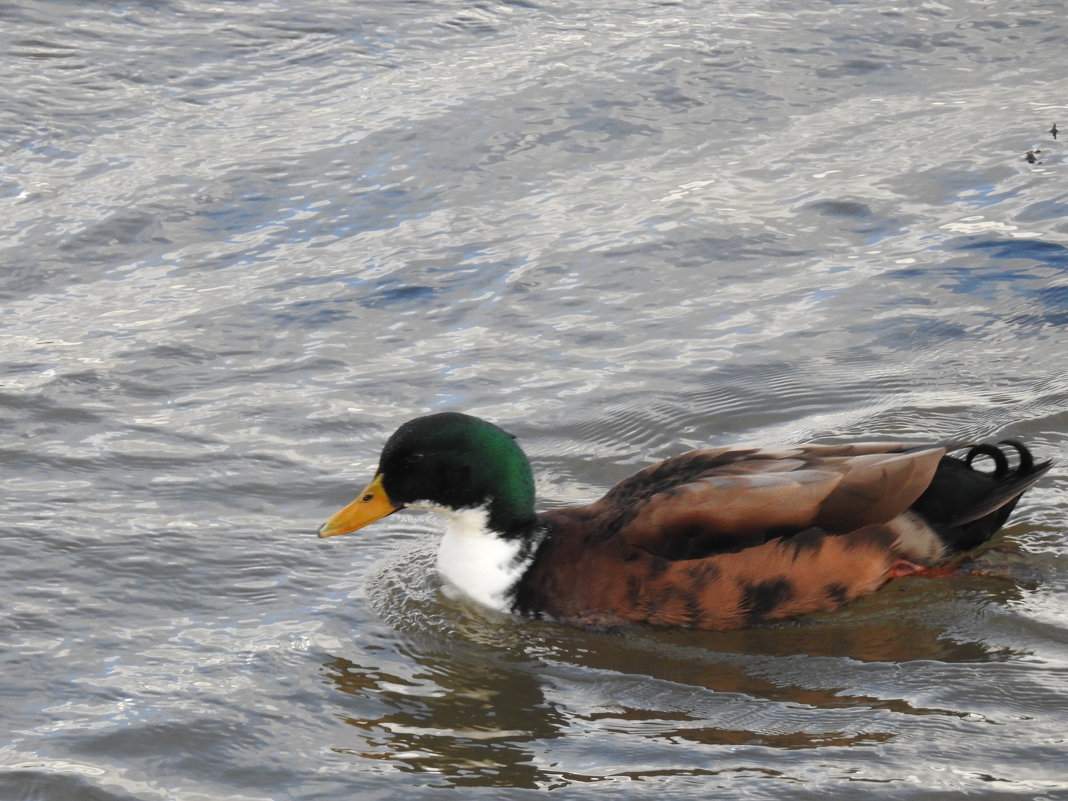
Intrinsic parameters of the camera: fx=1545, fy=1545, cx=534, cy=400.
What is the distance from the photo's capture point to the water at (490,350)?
513 cm

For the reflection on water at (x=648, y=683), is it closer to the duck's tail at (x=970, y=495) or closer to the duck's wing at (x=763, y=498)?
the duck's tail at (x=970, y=495)

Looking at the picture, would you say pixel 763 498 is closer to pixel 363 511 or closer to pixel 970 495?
pixel 970 495

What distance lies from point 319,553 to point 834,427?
8.18 feet

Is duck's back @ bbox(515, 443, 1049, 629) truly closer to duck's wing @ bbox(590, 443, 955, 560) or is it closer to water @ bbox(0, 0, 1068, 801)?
duck's wing @ bbox(590, 443, 955, 560)

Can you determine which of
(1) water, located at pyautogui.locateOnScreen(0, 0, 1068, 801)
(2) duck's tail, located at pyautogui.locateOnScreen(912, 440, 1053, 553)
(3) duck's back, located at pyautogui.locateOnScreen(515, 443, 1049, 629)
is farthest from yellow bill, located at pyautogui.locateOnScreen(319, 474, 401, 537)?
(2) duck's tail, located at pyautogui.locateOnScreen(912, 440, 1053, 553)

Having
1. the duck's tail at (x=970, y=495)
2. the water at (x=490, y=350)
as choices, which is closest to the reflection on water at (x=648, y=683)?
the water at (x=490, y=350)

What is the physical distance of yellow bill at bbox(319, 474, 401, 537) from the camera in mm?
6098

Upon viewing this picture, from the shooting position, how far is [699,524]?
5828 mm

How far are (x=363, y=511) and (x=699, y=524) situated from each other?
4.39ft

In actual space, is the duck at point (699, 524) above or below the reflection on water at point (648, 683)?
above

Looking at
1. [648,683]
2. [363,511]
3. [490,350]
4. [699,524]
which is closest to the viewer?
[648,683]

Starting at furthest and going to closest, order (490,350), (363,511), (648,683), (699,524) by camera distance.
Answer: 1. (490,350)
2. (363,511)
3. (699,524)
4. (648,683)

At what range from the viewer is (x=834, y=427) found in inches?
285

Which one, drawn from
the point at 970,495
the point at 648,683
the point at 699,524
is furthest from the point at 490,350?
the point at 648,683
